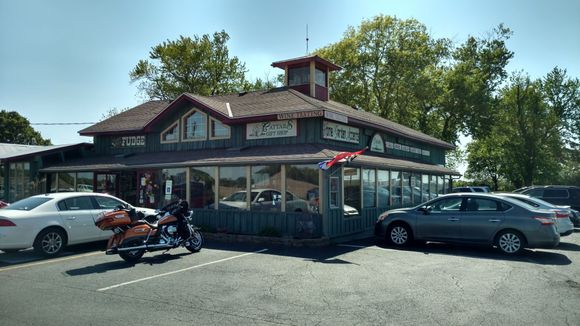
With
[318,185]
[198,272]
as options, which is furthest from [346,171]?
[198,272]

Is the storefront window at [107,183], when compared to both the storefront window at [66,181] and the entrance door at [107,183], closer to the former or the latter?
the entrance door at [107,183]

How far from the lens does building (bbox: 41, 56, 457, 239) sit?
1359 centimetres

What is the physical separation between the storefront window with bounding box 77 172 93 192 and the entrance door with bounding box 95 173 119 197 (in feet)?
1.14

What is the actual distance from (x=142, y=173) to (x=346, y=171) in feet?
26.4

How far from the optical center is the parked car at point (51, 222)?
1026cm

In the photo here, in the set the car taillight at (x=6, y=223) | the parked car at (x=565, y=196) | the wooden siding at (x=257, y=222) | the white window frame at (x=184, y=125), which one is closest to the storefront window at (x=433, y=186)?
the parked car at (x=565, y=196)

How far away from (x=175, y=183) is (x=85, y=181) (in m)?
5.47

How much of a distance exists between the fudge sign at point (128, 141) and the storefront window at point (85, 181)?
195cm

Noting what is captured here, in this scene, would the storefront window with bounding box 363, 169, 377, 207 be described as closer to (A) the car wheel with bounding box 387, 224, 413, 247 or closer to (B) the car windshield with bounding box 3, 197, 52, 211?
(A) the car wheel with bounding box 387, 224, 413, 247

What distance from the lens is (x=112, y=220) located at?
9938 mm

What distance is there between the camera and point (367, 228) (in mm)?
15453

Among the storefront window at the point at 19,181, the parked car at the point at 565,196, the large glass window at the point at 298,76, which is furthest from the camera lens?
the storefront window at the point at 19,181

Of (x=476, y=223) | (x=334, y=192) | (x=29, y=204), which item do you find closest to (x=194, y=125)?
(x=334, y=192)

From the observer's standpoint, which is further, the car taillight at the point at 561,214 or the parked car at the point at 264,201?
the parked car at the point at 264,201
